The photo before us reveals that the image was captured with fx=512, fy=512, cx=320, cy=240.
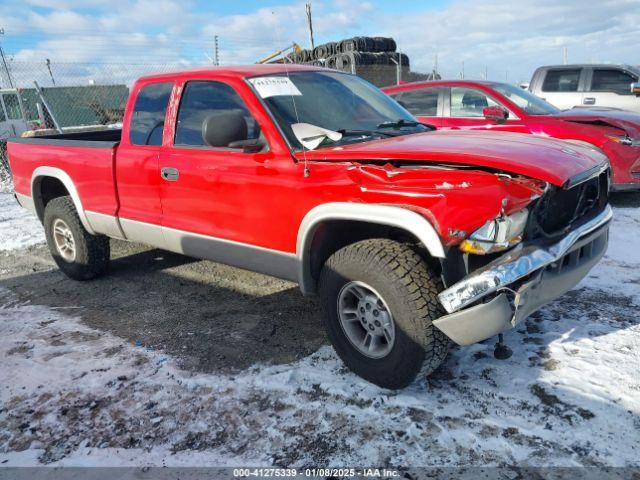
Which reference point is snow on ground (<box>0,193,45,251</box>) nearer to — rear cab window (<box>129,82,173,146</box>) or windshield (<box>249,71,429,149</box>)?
rear cab window (<box>129,82,173,146</box>)

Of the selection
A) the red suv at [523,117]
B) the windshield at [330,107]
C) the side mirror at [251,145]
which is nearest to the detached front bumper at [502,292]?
the windshield at [330,107]

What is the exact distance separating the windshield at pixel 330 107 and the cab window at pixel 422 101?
3.53 metres

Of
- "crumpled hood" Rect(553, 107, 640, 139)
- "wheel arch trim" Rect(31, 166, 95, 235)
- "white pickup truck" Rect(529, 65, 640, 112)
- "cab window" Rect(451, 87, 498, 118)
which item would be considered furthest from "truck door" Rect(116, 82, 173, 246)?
"white pickup truck" Rect(529, 65, 640, 112)

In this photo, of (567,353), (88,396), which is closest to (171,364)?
(88,396)

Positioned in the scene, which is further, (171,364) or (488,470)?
(171,364)

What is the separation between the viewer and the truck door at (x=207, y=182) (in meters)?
3.28

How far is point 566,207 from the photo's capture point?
9.40 feet

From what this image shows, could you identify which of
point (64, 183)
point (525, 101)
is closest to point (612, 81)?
point (525, 101)

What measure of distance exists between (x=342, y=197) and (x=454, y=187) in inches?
24.7

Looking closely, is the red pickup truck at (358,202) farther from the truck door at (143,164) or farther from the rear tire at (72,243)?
the rear tire at (72,243)

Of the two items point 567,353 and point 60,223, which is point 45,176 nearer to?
point 60,223

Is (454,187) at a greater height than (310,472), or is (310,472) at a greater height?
(454,187)

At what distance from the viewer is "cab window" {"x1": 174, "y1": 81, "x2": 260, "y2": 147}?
3.54 metres

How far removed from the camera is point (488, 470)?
222 centimetres
